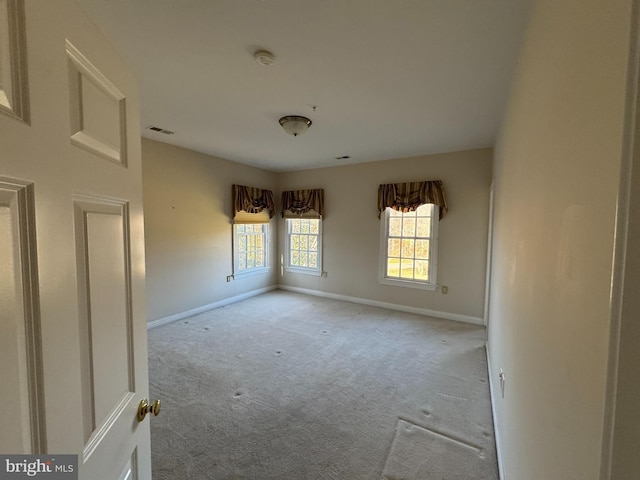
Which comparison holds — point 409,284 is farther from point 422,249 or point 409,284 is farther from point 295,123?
point 295,123

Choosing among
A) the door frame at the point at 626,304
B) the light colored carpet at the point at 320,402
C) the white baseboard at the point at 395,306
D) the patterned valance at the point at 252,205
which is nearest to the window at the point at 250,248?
the patterned valance at the point at 252,205

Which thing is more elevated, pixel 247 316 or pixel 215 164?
pixel 215 164

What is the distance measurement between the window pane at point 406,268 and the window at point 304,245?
1602mm

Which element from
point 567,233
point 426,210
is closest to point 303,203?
point 426,210

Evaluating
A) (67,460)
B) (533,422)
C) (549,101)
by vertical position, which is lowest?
(533,422)

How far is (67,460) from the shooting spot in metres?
0.57

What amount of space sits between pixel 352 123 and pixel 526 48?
1707mm

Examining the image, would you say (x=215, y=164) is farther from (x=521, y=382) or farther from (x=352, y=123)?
(x=521, y=382)

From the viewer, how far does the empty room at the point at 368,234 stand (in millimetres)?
488

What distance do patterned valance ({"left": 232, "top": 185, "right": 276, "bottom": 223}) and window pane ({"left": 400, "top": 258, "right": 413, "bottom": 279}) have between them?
278cm

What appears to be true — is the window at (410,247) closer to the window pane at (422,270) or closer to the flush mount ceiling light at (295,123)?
the window pane at (422,270)

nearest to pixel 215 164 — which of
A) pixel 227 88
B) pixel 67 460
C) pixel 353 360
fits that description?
pixel 227 88

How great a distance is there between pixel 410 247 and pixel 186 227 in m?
3.56

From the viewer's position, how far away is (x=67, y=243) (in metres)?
0.59
